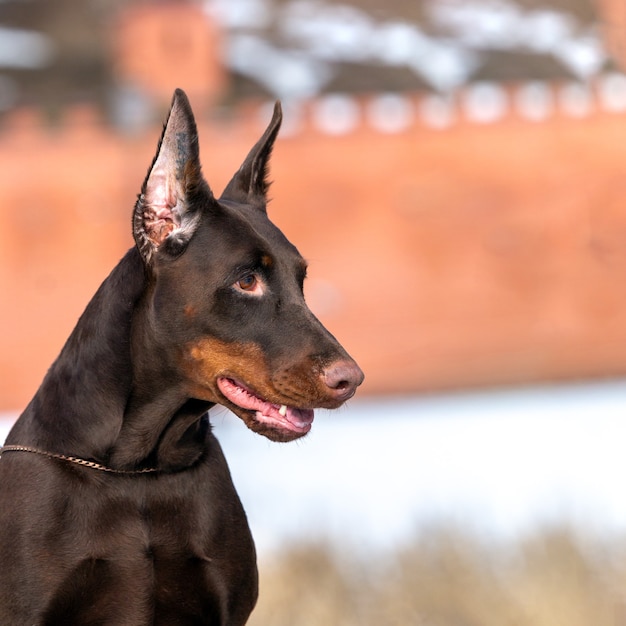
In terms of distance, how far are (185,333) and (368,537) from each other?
279 centimetres

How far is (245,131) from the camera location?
881cm

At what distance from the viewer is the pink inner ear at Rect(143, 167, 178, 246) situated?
368 centimetres

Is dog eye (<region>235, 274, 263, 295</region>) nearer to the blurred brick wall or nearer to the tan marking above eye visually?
the tan marking above eye

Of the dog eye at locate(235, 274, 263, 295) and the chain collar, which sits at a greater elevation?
the dog eye at locate(235, 274, 263, 295)

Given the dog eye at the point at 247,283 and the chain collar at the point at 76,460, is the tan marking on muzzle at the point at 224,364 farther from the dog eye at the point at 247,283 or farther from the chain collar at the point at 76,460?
the chain collar at the point at 76,460

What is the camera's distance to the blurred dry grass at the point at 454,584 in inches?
211

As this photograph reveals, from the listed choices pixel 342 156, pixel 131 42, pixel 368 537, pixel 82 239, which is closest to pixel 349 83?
pixel 342 156

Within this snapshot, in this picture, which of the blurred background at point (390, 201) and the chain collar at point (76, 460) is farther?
the blurred background at point (390, 201)

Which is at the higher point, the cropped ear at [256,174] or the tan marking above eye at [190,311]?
the cropped ear at [256,174]

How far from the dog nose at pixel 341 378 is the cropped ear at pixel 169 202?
0.65 m

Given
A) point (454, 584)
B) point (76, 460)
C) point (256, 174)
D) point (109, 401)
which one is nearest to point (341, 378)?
point (109, 401)

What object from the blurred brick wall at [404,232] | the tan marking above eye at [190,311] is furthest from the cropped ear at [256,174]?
the blurred brick wall at [404,232]

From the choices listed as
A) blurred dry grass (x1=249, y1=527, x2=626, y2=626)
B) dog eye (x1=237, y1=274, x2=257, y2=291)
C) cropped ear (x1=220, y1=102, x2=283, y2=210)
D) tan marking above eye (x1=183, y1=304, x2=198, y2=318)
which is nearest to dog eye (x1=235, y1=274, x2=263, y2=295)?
dog eye (x1=237, y1=274, x2=257, y2=291)

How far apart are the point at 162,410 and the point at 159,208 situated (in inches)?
25.1
